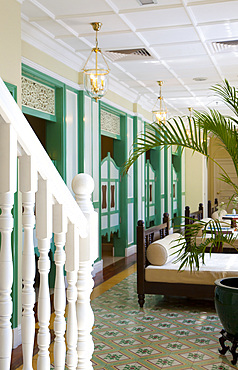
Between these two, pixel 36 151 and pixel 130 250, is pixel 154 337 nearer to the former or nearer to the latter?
pixel 36 151

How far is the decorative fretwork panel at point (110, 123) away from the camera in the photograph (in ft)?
24.8

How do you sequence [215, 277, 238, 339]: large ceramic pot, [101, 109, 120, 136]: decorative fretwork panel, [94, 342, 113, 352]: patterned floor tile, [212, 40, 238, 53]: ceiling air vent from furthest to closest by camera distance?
[101, 109, 120, 136]: decorative fretwork panel < [212, 40, 238, 53]: ceiling air vent < [94, 342, 113, 352]: patterned floor tile < [215, 277, 238, 339]: large ceramic pot

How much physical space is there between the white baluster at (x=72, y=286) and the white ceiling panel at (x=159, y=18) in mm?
3319

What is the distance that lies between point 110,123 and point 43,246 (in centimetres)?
649

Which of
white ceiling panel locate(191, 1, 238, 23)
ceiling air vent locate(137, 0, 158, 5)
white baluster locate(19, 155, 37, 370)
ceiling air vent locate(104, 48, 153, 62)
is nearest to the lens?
white baluster locate(19, 155, 37, 370)

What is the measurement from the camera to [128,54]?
20.0ft

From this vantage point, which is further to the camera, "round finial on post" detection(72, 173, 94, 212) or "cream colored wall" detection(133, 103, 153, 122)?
"cream colored wall" detection(133, 103, 153, 122)

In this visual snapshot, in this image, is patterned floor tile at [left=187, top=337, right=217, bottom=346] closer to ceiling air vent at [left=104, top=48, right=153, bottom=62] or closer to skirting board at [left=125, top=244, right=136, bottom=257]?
ceiling air vent at [left=104, top=48, right=153, bottom=62]

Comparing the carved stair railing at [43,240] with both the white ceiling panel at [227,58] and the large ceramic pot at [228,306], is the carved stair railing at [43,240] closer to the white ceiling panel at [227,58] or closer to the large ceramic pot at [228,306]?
the large ceramic pot at [228,306]

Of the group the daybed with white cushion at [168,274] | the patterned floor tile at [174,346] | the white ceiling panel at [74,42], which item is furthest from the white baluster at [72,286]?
the white ceiling panel at [74,42]

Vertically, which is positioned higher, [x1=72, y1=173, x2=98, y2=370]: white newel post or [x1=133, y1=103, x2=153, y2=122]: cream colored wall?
[x1=133, y1=103, x2=153, y2=122]: cream colored wall

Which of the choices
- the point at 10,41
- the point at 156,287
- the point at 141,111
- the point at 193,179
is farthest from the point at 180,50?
the point at 193,179

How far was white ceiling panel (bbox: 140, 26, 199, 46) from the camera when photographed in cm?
503

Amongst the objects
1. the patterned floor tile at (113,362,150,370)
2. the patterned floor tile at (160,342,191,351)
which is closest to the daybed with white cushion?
the patterned floor tile at (160,342,191,351)
